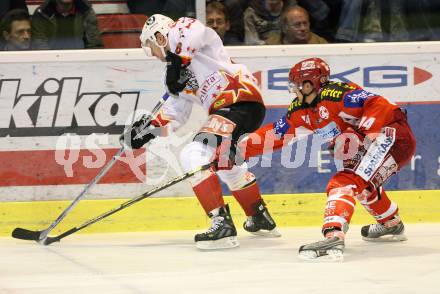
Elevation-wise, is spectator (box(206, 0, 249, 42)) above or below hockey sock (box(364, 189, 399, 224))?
→ above

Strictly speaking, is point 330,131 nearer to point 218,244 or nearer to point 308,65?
point 308,65

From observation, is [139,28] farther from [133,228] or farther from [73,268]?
[73,268]

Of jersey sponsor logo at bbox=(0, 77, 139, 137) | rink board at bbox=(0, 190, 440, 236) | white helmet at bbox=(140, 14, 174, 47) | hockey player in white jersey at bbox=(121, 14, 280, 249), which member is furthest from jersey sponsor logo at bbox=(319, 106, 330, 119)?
jersey sponsor logo at bbox=(0, 77, 139, 137)

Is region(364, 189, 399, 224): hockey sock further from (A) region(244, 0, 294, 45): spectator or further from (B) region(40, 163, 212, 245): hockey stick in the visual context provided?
(A) region(244, 0, 294, 45): spectator

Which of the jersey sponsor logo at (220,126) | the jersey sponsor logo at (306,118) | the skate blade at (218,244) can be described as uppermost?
the jersey sponsor logo at (306,118)

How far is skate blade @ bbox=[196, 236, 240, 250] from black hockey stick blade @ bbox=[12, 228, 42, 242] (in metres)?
0.92

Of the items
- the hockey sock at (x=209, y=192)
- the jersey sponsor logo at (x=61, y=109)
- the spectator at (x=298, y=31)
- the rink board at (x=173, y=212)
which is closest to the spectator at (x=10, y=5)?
the jersey sponsor logo at (x=61, y=109)

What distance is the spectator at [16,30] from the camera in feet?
20.1

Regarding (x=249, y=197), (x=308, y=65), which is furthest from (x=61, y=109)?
(x=308, y=65)

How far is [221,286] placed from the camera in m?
4.32

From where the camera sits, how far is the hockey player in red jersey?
16.0 ft

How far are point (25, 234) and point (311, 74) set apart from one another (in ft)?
5.92

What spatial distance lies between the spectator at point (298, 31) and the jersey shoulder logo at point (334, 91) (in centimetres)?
116

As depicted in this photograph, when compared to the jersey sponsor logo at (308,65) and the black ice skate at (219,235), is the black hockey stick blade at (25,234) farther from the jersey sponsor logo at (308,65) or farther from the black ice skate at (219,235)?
the jersey sponsor logo at (308,65)
